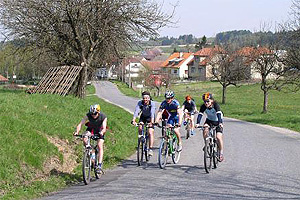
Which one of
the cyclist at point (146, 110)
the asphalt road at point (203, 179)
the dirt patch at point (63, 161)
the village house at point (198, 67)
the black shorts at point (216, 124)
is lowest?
the asphalt road at point (203, 179)

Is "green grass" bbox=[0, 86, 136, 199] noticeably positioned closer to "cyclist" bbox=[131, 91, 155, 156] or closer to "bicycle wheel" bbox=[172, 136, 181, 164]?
"cyclist" bbox=[131, 91, 155, 156]

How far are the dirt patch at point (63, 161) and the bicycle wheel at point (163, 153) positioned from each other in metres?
2.00

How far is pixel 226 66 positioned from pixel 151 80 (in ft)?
90.1

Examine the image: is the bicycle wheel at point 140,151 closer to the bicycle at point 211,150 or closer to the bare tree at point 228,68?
the bicycle at point 211,150

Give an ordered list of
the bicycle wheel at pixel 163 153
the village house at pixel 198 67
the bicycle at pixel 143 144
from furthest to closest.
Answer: the village house at pixel 198 67
the bicycle at pixel 143 144
the bicycle wheel at pixel 163 153

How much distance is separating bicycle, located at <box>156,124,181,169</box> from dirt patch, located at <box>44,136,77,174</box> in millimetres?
2051

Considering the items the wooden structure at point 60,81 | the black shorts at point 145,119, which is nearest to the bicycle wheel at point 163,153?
the black shorts at point 145,119

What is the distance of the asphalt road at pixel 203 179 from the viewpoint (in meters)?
8.80

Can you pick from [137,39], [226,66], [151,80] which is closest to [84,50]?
[137,39]

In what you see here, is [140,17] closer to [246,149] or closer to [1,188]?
[246,149]

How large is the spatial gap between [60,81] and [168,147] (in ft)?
49.1

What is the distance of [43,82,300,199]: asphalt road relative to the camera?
880 cm

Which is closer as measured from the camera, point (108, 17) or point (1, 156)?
point (1, 156)

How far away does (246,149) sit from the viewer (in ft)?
51.3
